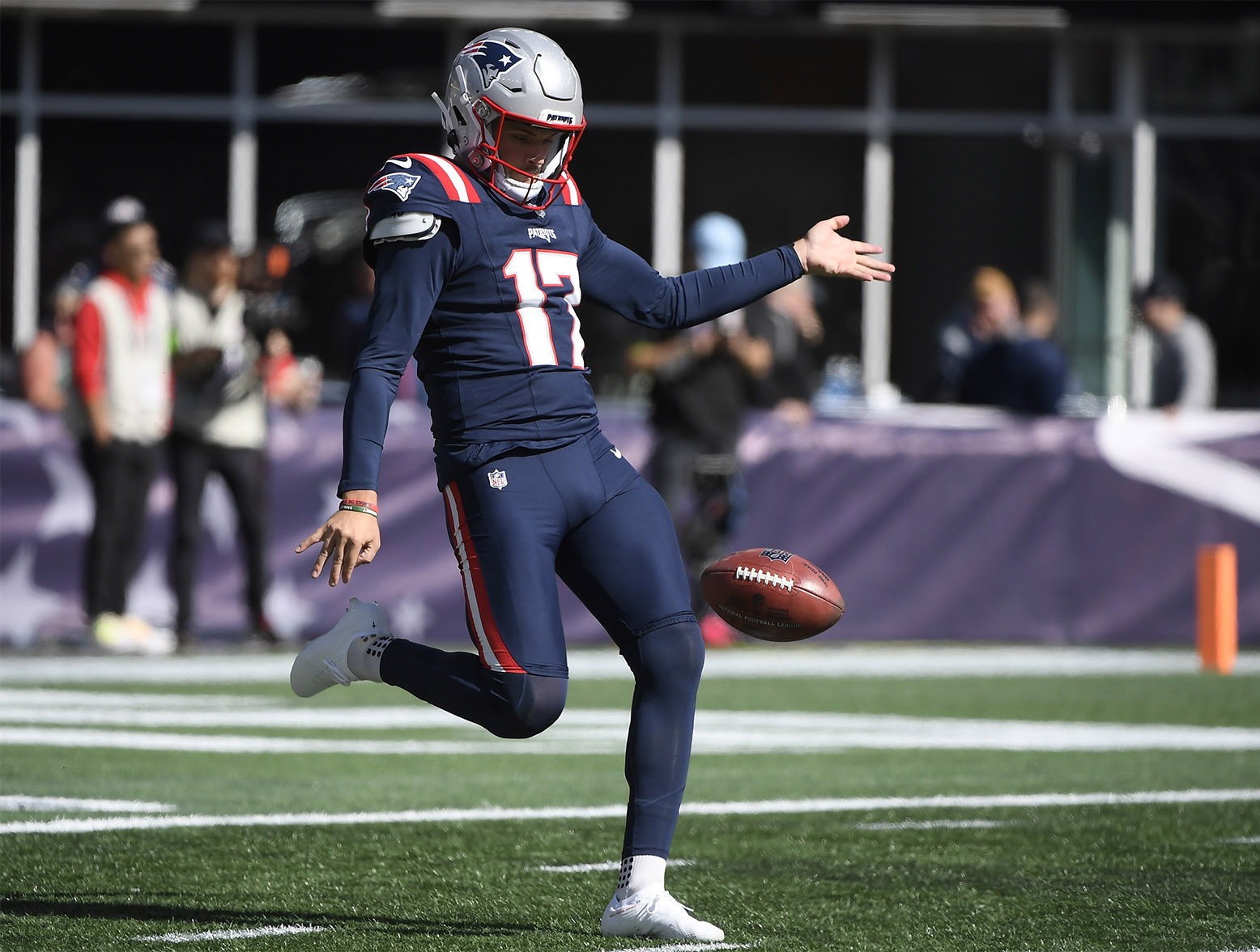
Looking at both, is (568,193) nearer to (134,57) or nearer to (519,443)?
(519,443)

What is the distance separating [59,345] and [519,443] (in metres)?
8.78

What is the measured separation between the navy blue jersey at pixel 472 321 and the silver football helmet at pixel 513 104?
0.17ft

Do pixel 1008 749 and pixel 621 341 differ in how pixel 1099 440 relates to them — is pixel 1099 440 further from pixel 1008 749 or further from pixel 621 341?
pixel 621 341

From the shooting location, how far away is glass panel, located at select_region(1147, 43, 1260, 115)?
63.6 ft

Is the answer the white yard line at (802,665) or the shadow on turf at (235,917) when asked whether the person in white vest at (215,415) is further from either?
the shadow on turf at (235,917)

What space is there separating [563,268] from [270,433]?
7.53 meters

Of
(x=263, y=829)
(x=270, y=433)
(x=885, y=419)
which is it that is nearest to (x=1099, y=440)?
(x=885, y=419)

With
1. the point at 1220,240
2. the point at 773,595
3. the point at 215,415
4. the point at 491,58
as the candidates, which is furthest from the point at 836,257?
the point at 1220,240

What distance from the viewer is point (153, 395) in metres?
11.5

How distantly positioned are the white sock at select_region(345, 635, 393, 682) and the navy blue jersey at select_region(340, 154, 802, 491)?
0.46 m

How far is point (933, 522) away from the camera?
12578 millimetres

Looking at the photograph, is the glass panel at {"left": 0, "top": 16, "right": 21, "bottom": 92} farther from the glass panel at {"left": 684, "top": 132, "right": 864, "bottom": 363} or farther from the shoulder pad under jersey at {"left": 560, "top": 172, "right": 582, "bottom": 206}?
the shoulder pad under jersey at {"left": 560, "top": 172, "right": 582, "bottom": 206}

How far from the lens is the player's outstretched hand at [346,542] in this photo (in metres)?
4.48

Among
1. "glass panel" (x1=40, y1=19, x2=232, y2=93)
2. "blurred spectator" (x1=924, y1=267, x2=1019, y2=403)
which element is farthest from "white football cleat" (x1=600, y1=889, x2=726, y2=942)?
"glass panel" (x1=40, y1=19, x2=232, y2=93)
